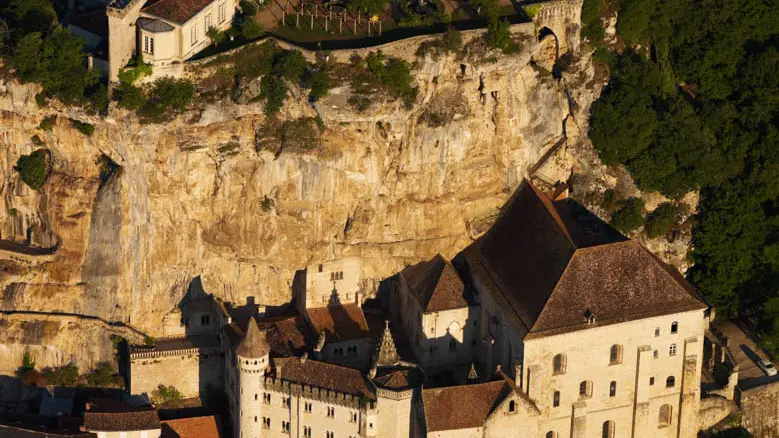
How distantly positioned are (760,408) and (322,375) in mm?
26116

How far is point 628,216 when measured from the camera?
331 feet

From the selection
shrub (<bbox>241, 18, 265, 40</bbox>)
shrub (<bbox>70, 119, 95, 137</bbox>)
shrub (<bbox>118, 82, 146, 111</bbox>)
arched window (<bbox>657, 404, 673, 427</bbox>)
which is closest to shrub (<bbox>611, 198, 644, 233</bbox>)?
arched window (<bbox>657, 404, 673, 427</bbox>)

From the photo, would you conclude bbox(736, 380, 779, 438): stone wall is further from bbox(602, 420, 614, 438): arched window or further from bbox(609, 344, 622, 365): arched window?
bbox(609, 344, 622, 365): arched window

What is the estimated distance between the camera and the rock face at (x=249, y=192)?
301ft

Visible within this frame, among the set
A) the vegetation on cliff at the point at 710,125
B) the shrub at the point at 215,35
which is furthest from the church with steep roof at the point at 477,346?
the shrub at the point at 215,35

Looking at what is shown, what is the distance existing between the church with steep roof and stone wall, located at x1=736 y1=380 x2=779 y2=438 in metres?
4.34

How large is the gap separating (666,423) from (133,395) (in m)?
28.5

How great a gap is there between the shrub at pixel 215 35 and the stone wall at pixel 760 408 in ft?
113

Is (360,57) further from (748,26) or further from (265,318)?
(748,26)

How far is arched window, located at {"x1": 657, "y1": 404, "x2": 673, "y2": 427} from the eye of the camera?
93750 millimetres

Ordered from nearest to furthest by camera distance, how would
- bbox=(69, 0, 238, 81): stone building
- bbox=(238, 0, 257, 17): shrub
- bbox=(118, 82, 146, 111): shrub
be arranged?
bbox=(118, 82, 146, 111): shrub, bbox=(69, 0, 238, 81): stone building, bbox=(238, 0, 257, 17): shrub

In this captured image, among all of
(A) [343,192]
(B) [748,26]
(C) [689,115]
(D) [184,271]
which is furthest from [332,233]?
(B) [748,26]

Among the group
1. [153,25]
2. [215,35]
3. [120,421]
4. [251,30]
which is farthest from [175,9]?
[120,421]

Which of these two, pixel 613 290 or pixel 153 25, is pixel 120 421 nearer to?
pixel 153 25
